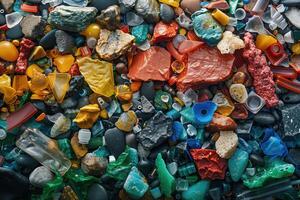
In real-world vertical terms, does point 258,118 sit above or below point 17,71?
below

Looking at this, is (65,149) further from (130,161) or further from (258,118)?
(258,118)

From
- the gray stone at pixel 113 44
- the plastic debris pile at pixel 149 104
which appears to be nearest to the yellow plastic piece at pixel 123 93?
the plastic debris pile at pixel 149 104

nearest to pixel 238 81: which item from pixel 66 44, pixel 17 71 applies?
pixel 66 44

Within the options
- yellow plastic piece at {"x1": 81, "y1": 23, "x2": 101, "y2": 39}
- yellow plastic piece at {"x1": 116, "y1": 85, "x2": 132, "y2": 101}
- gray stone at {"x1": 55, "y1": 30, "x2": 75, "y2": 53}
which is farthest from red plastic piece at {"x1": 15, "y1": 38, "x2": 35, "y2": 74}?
yellow plastic piece at {"x1": 116, "y1": 85, "x2": 132, "y2": 101}

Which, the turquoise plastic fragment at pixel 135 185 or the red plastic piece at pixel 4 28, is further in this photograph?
the red plastic piece at pixel 4 28

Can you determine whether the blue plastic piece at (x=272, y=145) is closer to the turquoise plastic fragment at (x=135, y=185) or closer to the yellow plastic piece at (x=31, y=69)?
the turquoise plastic fragment at (x=135, y=185)

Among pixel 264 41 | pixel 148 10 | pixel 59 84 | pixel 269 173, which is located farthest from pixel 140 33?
pixel 269 173
